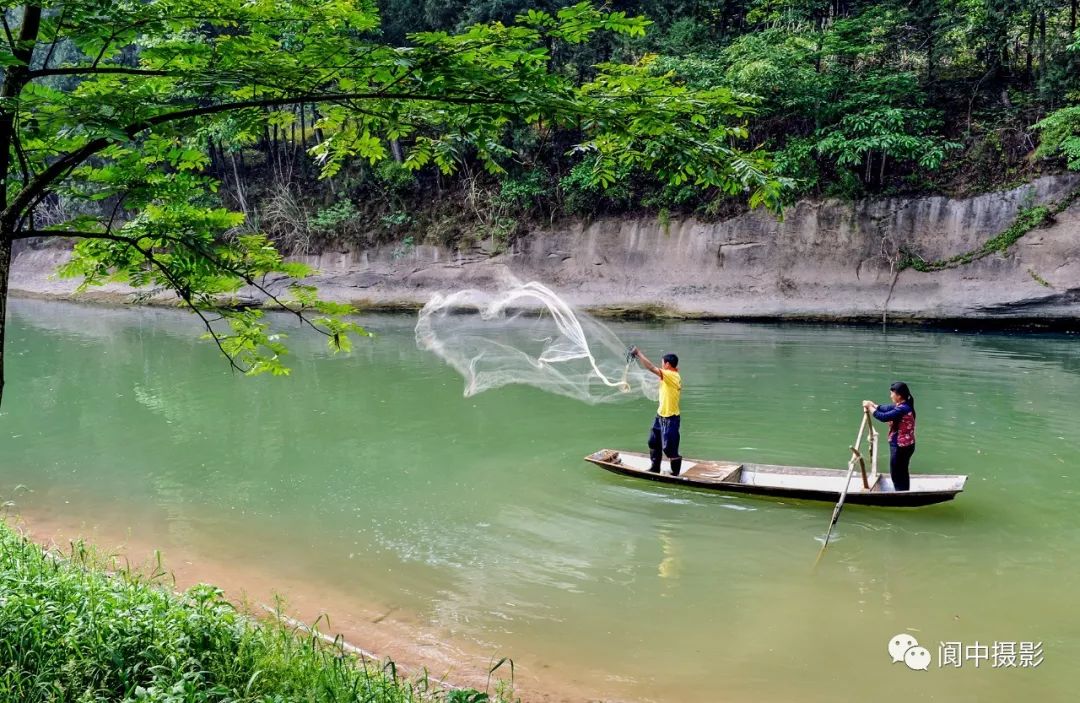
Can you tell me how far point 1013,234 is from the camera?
23812 mm

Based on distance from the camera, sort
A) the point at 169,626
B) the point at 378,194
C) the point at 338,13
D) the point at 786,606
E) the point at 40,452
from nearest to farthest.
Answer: the point at 338,13 → the point at 169,626 → the point at 786,606 → the point at 40,452 → the point at 378,194

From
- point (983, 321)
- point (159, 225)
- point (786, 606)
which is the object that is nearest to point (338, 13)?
point (159, 225)

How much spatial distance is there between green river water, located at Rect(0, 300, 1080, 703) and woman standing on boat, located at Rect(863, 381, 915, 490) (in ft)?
2.19

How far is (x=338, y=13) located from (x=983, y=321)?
2408cm

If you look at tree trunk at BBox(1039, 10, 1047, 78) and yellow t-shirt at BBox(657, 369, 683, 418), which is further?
tree trunk at BBox(1039, 10, 1047, 78)

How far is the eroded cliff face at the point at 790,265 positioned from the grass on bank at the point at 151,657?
868 inches

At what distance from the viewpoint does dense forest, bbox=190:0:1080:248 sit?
2416 centimetres

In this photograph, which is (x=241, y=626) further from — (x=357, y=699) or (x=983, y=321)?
(x=983, y=321)

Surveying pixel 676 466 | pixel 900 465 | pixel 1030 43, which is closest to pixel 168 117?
pixel 676 466

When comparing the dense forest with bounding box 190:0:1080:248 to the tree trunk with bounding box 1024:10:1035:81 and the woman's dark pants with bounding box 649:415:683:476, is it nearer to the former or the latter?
the tree trunk with bounding box 1024:10:1035:81

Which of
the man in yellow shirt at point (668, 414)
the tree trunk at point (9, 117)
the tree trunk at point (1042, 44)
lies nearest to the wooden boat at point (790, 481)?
the man in yellow shirt at point (668, 414)

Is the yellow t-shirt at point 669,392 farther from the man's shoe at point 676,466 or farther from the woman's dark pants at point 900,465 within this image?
the woman's dark pants at point 900,465

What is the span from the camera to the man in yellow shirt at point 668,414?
34.4 feet


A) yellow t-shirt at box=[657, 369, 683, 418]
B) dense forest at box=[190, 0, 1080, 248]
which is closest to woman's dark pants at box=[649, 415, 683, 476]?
yellow t-shirt at box=[657, 369, 683, 418]
